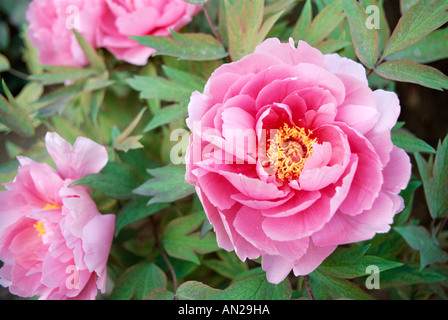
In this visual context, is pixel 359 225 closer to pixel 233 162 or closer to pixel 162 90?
pixel 233 162

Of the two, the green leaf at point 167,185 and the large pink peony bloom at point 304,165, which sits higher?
the large pink peony bloom at point 304,165

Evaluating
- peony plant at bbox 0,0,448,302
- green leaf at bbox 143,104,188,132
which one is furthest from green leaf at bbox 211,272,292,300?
green leaf at bbox 143,104,188,132

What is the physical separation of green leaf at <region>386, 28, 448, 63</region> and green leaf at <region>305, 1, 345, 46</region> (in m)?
0.09

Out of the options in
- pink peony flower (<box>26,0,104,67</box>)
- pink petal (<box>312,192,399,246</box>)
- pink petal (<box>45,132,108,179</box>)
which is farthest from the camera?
pink peony flower (<box>26,0,104,67</box>)

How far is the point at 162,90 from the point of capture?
563 mm

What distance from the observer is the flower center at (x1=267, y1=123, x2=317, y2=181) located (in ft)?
1.49

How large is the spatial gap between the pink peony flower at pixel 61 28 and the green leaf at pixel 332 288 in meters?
0.43

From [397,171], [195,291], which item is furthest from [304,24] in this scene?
[195,291]

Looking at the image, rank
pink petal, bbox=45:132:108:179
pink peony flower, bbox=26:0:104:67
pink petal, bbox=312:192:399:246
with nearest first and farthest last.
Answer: pink petal, bbox=312:192:399:246
pink petal, bbox=45:132:108:179
pink peony flower, bbox=26:0:104:67

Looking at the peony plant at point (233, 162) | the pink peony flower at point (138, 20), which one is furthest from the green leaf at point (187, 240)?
the pink peony flower at point (138, 20)

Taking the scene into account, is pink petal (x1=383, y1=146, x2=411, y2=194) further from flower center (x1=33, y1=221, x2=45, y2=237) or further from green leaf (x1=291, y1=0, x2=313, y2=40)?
flower center (x1=33, y1=221, x2=45, y2=237)

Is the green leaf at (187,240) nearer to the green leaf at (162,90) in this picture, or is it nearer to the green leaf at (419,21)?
the green leaf at (162,90)

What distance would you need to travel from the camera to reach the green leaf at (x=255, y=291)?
Answer: 1.57 ft
